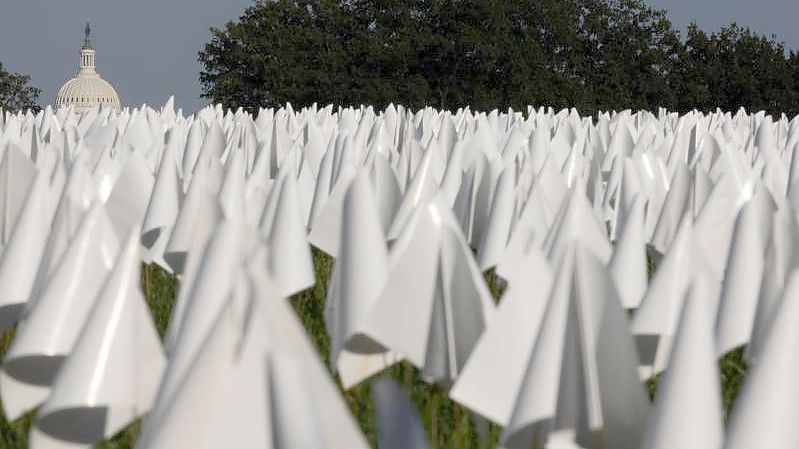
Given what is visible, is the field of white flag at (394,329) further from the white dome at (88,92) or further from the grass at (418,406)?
the white dome at (88,92)

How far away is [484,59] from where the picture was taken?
73.5 metres

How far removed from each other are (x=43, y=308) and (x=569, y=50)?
7741 cm

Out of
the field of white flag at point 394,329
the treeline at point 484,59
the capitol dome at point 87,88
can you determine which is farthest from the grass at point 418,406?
the capitol dome at point 87,88

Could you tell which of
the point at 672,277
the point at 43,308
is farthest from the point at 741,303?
the point at 43,308

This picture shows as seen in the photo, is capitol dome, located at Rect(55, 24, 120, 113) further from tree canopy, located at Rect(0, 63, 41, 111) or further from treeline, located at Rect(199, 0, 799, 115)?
treeline, located at Rect(199, 0, 799, 115)

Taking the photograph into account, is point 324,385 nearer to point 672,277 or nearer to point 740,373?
point 672,277

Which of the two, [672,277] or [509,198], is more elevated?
[509,198]

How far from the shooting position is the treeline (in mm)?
→ 72500

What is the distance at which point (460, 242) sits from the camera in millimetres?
2855

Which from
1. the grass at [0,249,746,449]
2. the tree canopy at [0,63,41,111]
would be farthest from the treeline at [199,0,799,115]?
the grass at [0,249,746,449]

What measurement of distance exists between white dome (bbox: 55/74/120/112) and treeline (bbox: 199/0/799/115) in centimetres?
6628

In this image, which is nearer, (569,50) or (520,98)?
(520,98)

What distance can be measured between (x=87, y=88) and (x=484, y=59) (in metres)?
76.7

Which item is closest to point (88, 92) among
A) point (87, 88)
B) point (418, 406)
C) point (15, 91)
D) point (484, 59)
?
point (87, 88)
